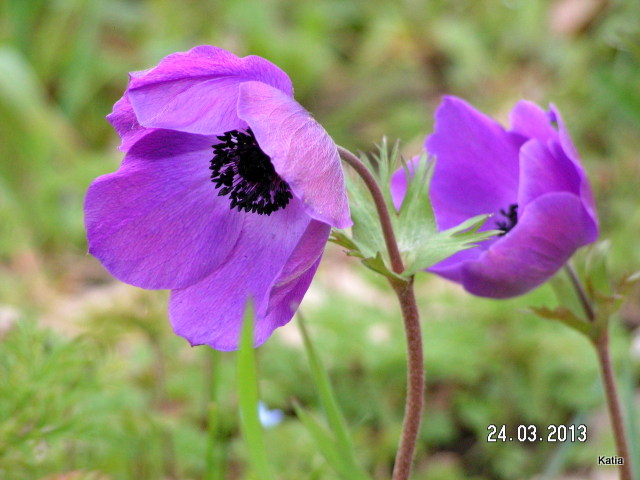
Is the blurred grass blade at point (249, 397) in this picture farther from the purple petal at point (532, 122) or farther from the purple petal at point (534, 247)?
the purple petal at point (532, 122)

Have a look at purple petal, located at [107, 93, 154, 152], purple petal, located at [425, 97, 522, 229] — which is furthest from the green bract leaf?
purple petal, located at [107, 93, 154, 152]

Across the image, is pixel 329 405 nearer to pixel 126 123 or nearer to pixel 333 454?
pixel 333 454

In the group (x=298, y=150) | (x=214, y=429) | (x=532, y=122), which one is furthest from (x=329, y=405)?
(x=532, y=122)

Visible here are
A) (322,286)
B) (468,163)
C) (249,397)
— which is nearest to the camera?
(249,397)

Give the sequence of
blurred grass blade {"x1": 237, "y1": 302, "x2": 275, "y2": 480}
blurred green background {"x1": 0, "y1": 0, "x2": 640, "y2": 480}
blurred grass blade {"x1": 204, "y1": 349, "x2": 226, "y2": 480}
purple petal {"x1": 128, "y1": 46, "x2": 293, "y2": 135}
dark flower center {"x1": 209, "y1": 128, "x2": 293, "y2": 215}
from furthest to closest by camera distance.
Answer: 1. blurred green background {"x1": 0, "y1": 0, "x2": 640, "y2": 480}
2. blurred grass blade {"x1": 204, "y1": 349, "x2": 226, "y2": 480}
3. dark flower center {"x1": 209, "y1": 128, "x2": 293, "y2": 215}
4. purple petal {"x1": 128, "y1": 46, "x2": 293, "y2": 135}
5. blurred grass blade {"x1": 237, "y1": 302, "x2": 275, "y2": 480}

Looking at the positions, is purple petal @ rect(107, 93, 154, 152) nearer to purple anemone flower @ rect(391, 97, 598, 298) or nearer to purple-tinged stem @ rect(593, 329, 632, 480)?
purple anemone flower @ rect(391, 97, 598, 298)

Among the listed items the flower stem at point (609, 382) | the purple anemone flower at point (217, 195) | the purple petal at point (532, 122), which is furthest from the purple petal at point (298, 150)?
the flower stem at point (609, 382)
